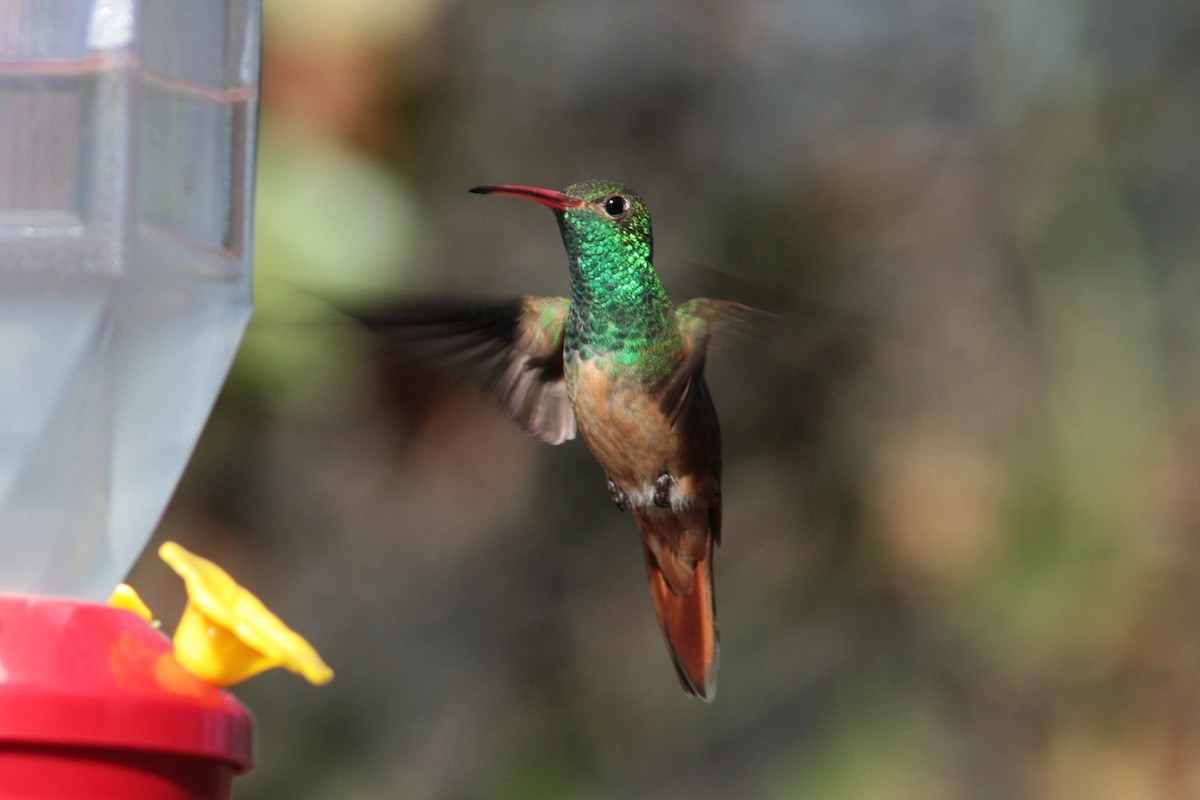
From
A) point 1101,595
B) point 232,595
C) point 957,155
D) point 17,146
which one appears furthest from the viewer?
point 957,155

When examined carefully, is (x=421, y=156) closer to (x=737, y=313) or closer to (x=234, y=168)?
(x=737, y=313)

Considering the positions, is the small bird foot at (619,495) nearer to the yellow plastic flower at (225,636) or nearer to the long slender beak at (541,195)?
the long slender beak at (541,195)

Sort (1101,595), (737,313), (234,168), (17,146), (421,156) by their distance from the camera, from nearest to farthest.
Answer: (17,146)
(234,168)
(737,313)
(1101,595)
(421,156)

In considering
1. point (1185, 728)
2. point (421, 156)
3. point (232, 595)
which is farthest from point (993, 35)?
point (232, 595)

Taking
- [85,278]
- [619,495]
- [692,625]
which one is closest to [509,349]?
[619,495]

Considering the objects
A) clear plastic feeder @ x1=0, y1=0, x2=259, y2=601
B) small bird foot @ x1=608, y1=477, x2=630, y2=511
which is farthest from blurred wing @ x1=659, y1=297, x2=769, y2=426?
clear plastic feeder @ x1=0, y1=0, x2=259, y2=601

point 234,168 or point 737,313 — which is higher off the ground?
point 234,168

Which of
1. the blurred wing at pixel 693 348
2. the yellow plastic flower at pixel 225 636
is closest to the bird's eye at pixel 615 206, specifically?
the blurred wing at pixel 693 348
